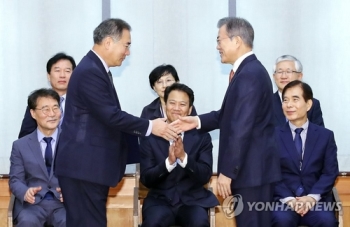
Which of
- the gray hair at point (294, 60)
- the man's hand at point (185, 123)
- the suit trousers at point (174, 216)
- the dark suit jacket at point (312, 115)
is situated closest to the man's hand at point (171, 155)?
the man's hand at point (185, 123)

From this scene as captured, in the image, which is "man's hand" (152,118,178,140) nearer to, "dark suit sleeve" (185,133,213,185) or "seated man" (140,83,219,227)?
"seated man" (140,83,219,227)

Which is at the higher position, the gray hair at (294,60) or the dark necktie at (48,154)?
the gray hair at (294,60)

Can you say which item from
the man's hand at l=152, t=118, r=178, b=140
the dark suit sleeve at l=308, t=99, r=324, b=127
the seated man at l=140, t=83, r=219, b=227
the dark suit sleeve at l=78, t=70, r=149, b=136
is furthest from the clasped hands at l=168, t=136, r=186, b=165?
the dark suit sleeve at l=308, t=99, r=324, b=127

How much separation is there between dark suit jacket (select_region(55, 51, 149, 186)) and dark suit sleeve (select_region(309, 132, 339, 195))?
1.30 meters

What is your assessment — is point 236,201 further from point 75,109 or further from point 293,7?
point 293,7

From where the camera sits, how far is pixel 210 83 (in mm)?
6027

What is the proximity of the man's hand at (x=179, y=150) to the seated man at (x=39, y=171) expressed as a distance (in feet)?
2.52

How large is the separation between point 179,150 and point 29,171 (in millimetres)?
955

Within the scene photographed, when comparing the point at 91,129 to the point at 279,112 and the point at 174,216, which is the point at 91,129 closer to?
the point at 174,216

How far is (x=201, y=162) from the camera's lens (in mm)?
5043

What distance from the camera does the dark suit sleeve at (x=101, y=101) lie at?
424cm

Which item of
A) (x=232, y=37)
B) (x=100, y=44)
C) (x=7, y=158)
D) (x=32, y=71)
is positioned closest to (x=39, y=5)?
(x=32, y=71)

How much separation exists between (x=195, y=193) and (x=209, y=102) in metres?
1.16

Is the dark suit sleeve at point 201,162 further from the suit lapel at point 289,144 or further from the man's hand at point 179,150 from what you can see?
the suit lapel at point 289,144
